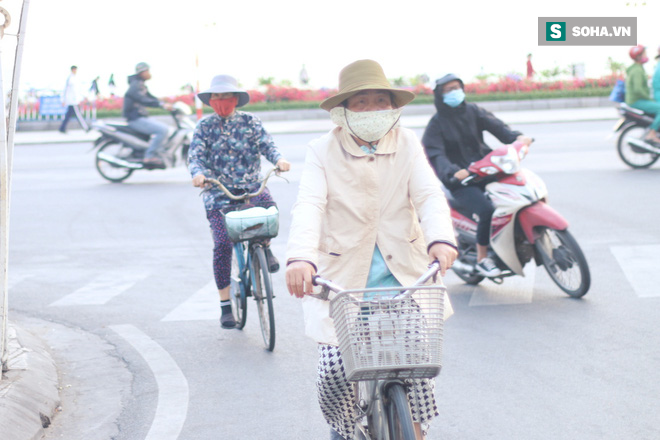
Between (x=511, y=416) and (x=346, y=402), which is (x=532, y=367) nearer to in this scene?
(x=511, y=416)

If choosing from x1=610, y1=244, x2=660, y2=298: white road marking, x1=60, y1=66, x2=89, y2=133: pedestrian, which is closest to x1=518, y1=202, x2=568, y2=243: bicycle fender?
x1=610, y1=244, x2=660, y2=298: white road marking

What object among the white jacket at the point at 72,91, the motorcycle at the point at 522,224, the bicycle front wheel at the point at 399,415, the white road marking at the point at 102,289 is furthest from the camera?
the white jacket at the point at 72,91

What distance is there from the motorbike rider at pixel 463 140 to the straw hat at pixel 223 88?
4.86 ft

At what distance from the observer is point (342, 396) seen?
147 inches

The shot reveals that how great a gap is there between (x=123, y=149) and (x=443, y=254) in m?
14.1

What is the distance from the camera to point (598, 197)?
1229 centimetres

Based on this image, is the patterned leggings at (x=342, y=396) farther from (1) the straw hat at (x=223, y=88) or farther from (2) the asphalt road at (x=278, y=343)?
(1) the straw hat at (x=223, y=88)

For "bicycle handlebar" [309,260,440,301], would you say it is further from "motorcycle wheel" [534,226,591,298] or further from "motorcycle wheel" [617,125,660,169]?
"motorcycle wheel" [617,125,660,169]

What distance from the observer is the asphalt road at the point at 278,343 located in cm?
484

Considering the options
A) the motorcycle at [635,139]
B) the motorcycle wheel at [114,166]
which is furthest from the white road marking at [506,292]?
the motorcycle wheel at [114,166]

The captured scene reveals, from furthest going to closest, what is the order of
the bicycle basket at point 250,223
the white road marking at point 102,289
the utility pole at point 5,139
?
the white road marking at point 102,289
the bicycle basket at point 250,223
the utility pole at point 5,139

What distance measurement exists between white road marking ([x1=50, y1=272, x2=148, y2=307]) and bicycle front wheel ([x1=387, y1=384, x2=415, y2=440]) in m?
5.23

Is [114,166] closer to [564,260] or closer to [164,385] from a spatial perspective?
[564,260]

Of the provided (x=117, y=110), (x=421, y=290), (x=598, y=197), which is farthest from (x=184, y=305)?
(x=117, y=110)
